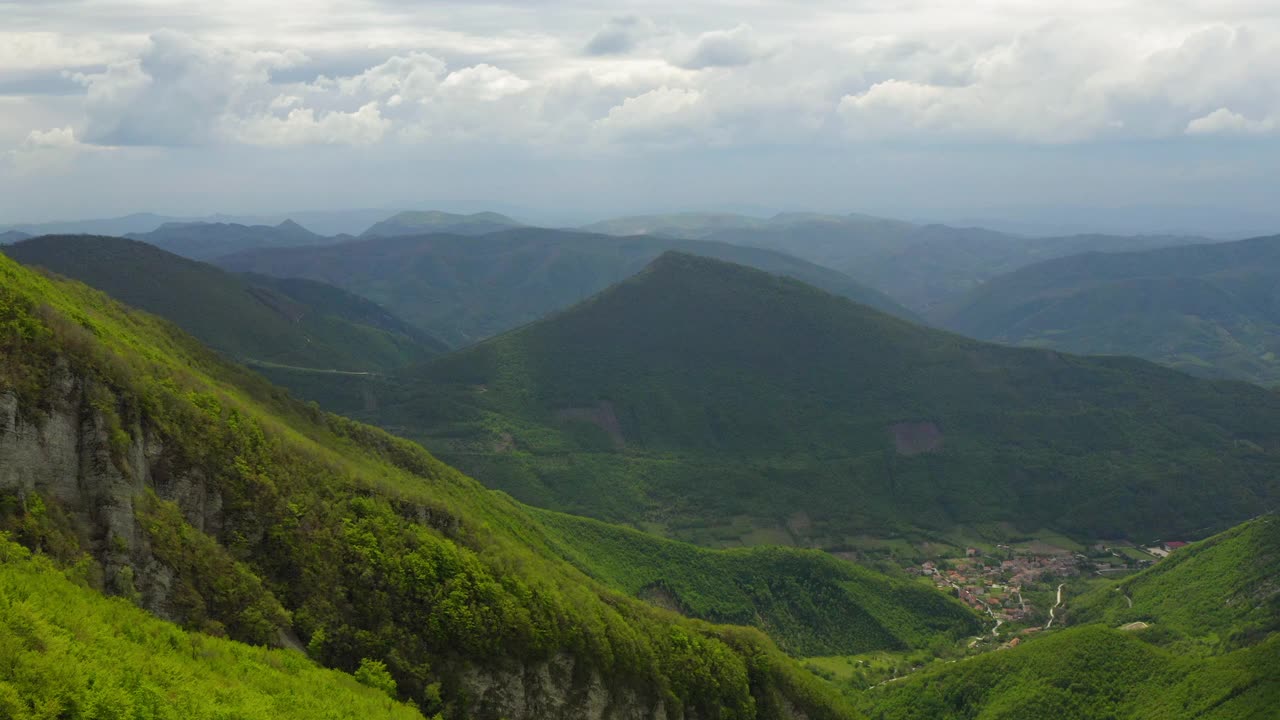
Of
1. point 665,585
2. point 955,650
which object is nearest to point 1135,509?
point 955,650

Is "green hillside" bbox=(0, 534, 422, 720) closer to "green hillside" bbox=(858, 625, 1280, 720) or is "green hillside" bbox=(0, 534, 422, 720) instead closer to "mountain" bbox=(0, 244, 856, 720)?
"mountain" bbox=(0, 244, 856, 720)

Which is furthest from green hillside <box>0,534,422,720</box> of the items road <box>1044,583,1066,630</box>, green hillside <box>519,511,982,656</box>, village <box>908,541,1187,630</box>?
village <box>908,541,1187,630</box>

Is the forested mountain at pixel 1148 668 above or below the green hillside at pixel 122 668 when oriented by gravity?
below

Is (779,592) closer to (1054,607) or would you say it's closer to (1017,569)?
(1054,607)

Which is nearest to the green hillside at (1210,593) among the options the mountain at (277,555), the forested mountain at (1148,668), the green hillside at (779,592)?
the forested mountain at (1148,668)

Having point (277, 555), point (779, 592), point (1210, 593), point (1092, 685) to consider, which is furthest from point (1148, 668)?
point (277, 555)

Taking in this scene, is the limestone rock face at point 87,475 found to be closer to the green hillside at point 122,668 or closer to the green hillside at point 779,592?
the green hillside at point 122,668
